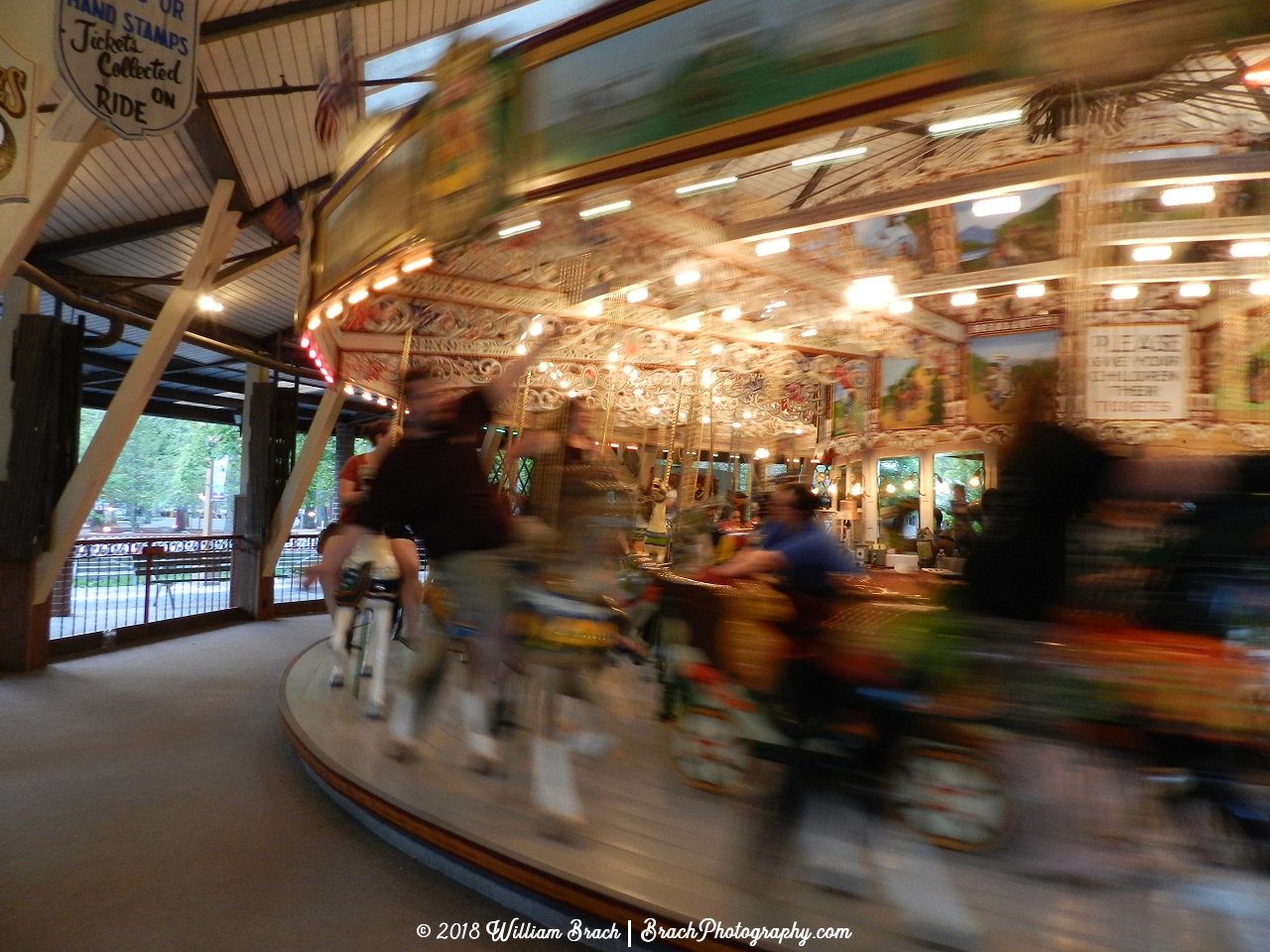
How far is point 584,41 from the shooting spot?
2.66 m

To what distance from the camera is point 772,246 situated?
12.6 feet

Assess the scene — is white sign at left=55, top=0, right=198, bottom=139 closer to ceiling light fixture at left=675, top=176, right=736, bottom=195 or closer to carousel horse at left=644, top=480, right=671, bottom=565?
ceiling light fixture at left=675, top=176, right=736, bottom=195

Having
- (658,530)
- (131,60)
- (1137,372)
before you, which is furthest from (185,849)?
(1137,372)

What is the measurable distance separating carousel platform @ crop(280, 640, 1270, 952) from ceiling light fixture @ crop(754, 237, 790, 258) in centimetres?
241

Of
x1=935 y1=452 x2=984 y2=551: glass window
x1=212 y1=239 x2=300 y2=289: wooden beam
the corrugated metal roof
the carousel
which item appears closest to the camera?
the carousel

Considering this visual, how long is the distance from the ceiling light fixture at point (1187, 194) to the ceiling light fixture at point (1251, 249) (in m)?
0.44

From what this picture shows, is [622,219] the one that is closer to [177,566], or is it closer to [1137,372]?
[1137,372]

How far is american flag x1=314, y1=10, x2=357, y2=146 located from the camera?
4078 mm

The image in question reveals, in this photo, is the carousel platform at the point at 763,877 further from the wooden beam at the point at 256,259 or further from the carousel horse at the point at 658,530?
the wooden beam at the point at 256,259

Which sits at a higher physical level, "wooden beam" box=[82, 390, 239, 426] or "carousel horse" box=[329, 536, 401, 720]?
"wooden beam" box=[82, 390, 239, 426]

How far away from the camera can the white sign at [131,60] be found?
9.91 ft

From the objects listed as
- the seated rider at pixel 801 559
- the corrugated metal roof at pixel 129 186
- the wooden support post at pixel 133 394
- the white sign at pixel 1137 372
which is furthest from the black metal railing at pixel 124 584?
the white sign at pixel 1137 372

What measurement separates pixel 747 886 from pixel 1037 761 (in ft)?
2.94

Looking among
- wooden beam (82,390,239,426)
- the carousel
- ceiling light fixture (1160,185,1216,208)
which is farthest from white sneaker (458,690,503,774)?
wooden beam (82,390,239,426)
